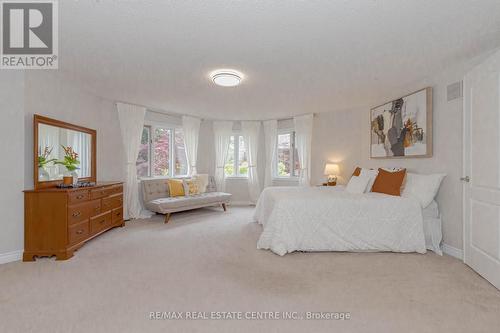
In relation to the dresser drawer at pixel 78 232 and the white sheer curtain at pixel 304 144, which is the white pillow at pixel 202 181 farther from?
the dresser drawer at pixel 78 232

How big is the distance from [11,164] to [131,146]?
6.73 feet

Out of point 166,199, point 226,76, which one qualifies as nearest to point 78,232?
point 166,199

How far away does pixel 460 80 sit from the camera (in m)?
2.87

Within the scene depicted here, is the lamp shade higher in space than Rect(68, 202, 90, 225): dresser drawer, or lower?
higher

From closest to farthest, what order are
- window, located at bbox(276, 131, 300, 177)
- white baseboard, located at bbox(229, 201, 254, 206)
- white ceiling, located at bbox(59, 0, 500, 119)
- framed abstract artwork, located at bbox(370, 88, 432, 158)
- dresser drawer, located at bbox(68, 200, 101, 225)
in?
white ceiling, located at bbox(59, 0, 500, 119)
dresser drawer, located at bbox(68, 200, 101, 225)
framed abstract artwork, located at bbox(370, 88, 432, 158)
window, located at bbox(276, 131, 300, 177)
white baseboard, located at bbox(229, 201, 254, 206)

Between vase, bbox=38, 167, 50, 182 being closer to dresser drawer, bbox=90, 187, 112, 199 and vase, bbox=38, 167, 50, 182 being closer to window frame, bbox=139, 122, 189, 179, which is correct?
dresser drawer, bbox=90, 187, 112, 199

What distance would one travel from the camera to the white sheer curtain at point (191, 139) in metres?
5.84

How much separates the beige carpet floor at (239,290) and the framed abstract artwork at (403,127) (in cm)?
153

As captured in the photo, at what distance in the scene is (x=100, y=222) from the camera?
357 cm

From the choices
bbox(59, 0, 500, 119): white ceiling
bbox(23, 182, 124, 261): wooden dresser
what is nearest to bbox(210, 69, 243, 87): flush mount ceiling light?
bbox(59, 0, 500, 119): white ceiling

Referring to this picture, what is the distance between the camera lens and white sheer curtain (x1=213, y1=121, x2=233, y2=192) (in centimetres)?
638

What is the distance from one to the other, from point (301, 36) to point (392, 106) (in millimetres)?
2578

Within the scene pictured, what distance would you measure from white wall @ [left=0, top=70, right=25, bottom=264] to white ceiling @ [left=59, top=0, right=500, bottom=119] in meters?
0.64
